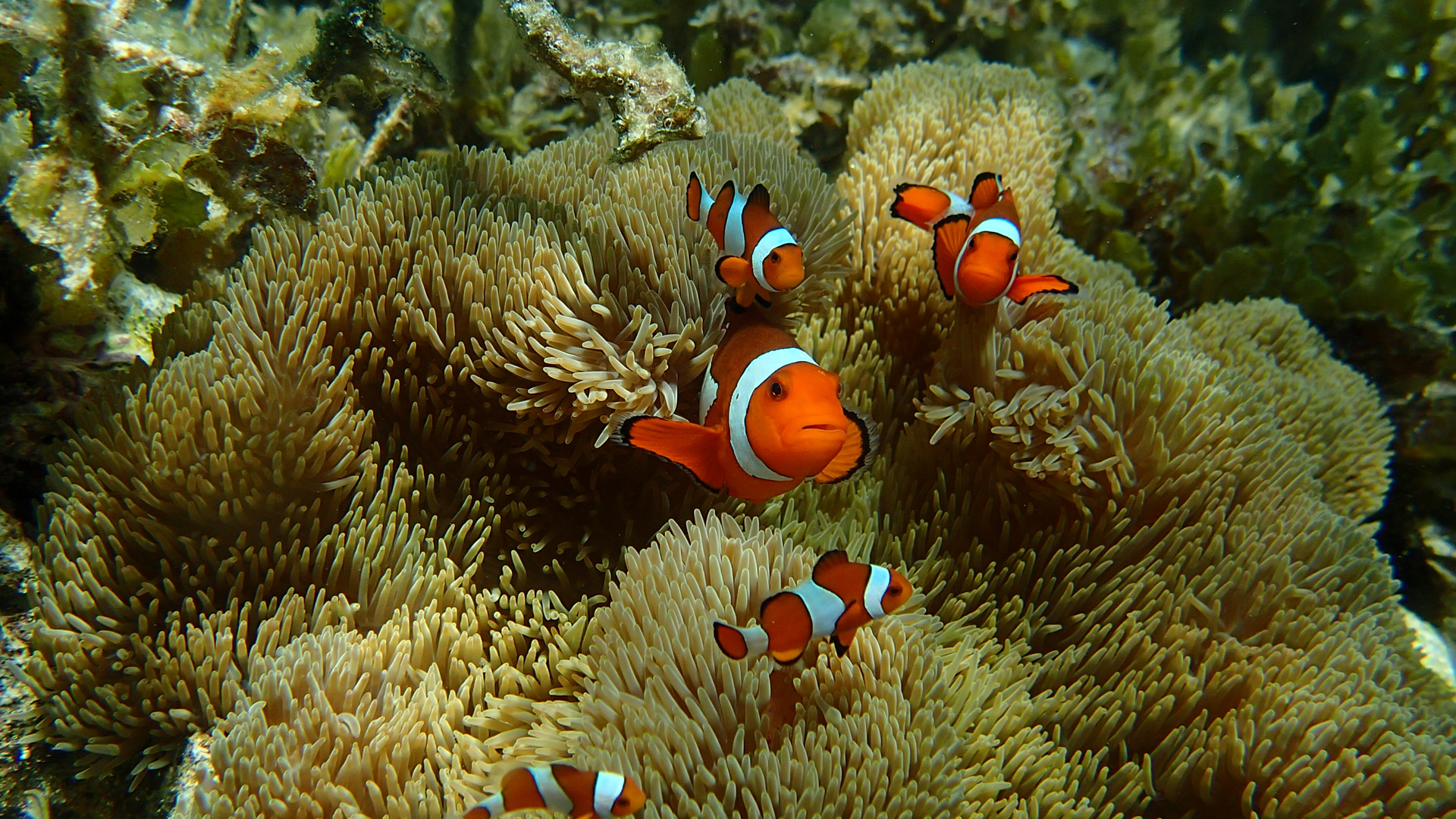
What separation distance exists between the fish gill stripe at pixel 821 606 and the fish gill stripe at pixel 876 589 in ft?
0.13

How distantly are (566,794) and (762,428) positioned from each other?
0.61 m

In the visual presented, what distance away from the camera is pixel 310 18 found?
2.25 m

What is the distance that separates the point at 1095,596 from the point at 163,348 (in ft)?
6.24

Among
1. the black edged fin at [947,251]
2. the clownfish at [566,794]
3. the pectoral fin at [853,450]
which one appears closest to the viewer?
the clownfish at [566,794]

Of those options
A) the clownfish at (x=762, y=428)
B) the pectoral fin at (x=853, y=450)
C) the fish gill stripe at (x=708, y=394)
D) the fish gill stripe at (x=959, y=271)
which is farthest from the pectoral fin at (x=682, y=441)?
the fish gill stripe at (x=959, y=271)

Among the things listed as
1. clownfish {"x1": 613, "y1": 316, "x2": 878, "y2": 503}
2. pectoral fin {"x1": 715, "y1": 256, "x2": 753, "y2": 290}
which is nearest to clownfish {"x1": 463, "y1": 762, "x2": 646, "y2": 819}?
clownfish {"x1": 613, "y1": 316, "x2": 878, "y2": 503}

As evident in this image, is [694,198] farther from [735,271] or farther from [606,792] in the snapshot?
[606,792]

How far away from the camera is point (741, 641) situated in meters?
1.14

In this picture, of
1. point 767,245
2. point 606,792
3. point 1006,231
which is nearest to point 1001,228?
point 1006,231

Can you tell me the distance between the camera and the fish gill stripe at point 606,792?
1.01m

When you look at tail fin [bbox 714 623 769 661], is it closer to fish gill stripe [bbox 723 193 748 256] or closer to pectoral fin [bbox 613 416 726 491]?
pectoral fin [bbox 613 416 726 491]

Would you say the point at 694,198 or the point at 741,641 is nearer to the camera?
the point at 741,641

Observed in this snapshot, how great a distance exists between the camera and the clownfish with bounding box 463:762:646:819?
100cm

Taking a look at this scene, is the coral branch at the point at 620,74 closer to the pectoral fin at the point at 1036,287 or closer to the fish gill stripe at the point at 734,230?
the fish gill stripe at the point at 734,230
